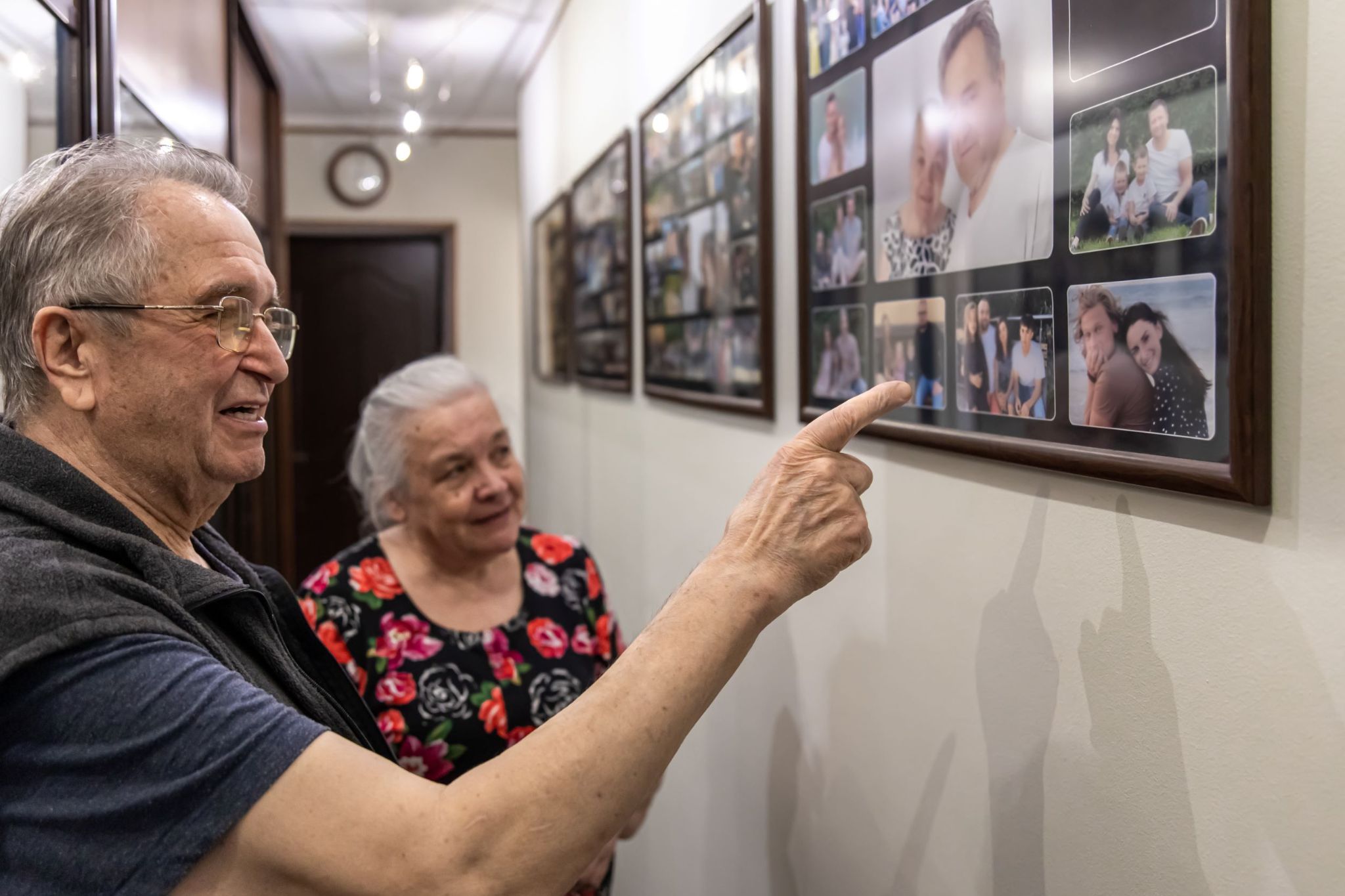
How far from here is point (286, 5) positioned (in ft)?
13.2

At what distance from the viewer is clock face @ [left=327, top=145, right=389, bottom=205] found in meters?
6.09

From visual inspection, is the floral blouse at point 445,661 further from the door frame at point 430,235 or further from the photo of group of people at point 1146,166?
the door frame at point 430,235

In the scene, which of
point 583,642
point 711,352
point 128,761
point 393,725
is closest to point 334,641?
point 393,725

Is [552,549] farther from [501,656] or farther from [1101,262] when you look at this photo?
[1101,262]

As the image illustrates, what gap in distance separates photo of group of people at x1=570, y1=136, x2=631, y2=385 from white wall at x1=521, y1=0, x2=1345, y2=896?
0.75 m

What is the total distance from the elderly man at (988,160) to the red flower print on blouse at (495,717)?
99 centimetres

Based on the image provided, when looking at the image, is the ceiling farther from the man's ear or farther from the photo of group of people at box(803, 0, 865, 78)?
the man's ear

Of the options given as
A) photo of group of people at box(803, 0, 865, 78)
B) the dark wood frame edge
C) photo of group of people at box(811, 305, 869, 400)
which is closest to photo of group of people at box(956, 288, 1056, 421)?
photo of group of people at box(811, 305, 869, 400)

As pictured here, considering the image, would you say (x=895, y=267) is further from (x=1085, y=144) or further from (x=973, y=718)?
(x=973, y=718)

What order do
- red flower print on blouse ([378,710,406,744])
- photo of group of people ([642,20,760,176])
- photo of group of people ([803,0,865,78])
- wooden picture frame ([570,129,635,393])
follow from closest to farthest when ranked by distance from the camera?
photo of group of people ([803,0,865,78])
red flower print on blouse ([378,710,406,744])
photo of group of people ([642,20,760,176])
wooden picture frame ([570,129,635,393])

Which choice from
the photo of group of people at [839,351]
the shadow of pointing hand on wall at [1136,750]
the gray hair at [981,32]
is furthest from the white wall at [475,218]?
the shadow of pointing hand on wall at [1136,750]

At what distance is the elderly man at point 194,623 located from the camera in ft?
2.50

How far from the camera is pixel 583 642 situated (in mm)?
1859

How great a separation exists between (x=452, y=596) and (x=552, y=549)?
22cm
